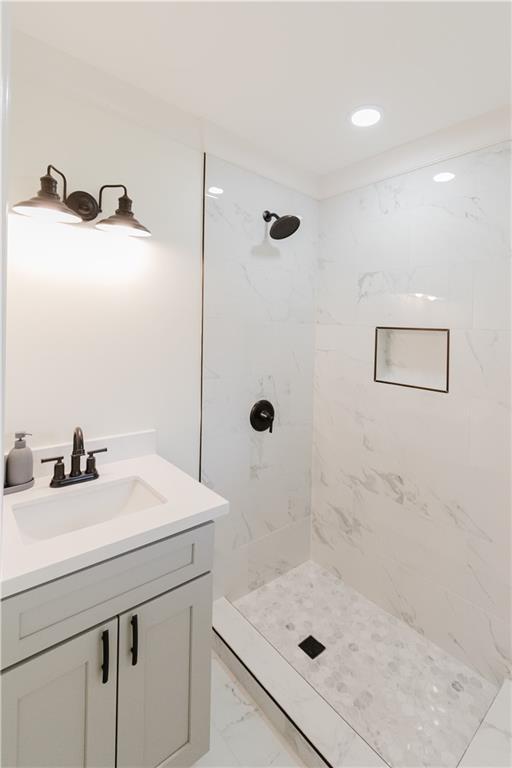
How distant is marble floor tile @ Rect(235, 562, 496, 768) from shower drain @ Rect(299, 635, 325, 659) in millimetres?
20

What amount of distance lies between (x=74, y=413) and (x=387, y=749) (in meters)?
1.65

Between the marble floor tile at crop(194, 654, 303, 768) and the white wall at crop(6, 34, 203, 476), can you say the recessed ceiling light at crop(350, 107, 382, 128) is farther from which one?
the marble floor tile at crop(194, 654, 303, 768)

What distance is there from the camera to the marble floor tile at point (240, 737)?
1.33 meters

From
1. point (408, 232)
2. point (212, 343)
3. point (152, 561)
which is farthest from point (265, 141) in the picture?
point (152, 561)

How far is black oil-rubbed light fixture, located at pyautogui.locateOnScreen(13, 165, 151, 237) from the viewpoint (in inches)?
→ 45.7

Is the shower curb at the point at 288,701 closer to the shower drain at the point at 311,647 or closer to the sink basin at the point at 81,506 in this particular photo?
the shower drain at the point at 311,647

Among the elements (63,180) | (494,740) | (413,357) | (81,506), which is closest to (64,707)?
(81,506)

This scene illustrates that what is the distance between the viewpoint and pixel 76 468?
1.35m

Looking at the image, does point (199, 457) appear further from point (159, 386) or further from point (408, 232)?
point (408, 232)

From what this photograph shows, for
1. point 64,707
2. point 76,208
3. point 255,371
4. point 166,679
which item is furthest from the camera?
point 255,371

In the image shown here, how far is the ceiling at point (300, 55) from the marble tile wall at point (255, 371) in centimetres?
36

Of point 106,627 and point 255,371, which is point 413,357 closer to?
point 255,371

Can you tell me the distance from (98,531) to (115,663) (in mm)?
360

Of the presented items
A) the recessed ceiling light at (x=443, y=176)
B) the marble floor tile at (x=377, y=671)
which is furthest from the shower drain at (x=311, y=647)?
the recessed ceiling light at (x=443, y=176)
